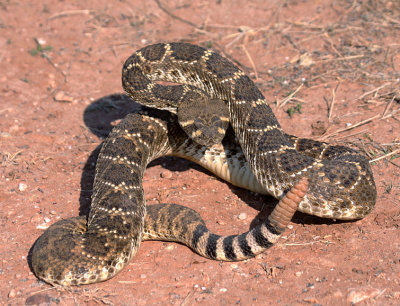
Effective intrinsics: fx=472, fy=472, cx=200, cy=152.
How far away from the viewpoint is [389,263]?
16.0 ft

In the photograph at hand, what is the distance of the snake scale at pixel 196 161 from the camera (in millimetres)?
5004

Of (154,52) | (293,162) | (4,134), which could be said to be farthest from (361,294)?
(4,134)

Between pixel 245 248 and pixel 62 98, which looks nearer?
pixel 245 248

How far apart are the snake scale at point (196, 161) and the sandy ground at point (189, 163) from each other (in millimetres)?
223

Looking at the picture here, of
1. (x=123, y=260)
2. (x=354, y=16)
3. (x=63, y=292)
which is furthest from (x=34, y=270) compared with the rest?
(x=354, y=16)

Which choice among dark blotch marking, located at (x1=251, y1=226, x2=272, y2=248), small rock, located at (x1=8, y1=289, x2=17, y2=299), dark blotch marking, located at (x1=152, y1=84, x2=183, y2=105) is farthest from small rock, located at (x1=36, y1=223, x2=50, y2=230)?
dark blotch marking, located at (x1=251, y1=226, x2=272, y2=248)

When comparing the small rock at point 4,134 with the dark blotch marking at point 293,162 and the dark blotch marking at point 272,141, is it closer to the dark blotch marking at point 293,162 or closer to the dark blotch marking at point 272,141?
the dark blotch marking at point 272,141

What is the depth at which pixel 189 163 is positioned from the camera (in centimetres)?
754

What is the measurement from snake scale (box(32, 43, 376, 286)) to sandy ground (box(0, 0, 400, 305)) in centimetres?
22

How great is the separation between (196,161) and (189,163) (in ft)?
1.68

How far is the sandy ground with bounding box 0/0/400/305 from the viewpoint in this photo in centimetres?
484

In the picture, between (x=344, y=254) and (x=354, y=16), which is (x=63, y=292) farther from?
(x=354, y=16)

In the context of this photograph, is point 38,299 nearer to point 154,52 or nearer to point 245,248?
point 245,248

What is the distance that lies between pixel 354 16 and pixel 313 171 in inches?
211
